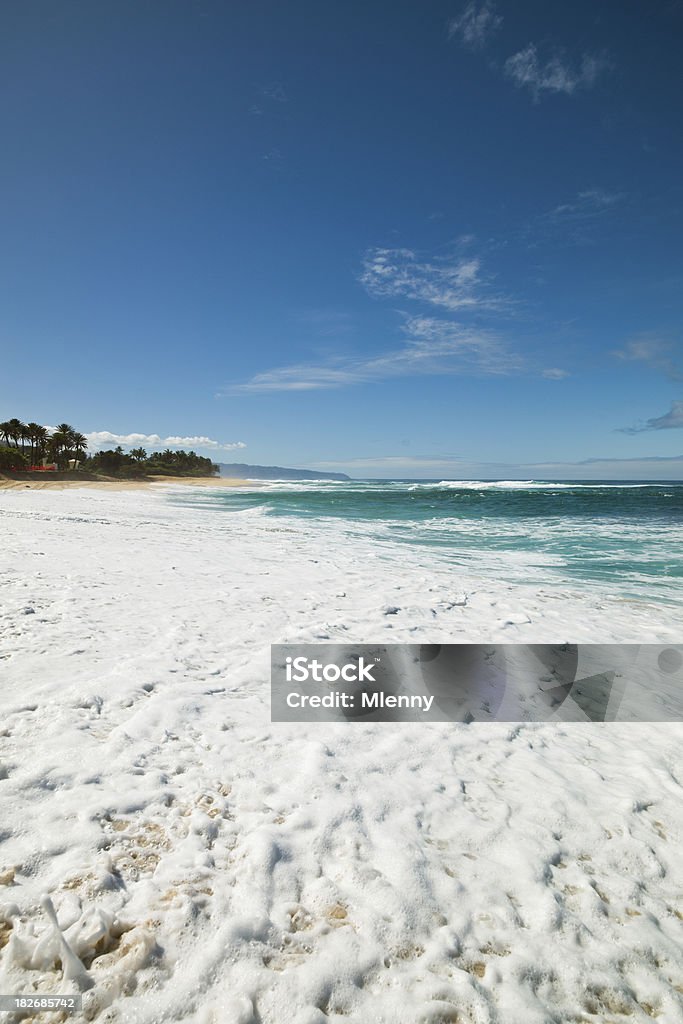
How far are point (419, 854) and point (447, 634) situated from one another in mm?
3806

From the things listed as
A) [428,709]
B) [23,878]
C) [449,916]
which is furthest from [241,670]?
[449,916]

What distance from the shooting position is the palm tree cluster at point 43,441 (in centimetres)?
7700

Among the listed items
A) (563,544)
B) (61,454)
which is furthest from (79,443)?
(563,544)

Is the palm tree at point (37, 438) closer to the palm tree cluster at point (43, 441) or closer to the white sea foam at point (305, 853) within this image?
the palm tree cluster at point (43, 441)

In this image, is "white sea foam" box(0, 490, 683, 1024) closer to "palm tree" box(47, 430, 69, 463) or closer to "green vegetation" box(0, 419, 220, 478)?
"green vegetation" box(0, 419, 220, 478)

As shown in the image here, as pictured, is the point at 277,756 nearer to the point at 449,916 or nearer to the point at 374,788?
the point at 374,788

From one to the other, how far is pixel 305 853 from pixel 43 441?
99.8 m

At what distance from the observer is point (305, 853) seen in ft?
8.88

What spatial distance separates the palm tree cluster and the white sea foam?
89.2 meters

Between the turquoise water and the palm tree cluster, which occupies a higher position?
the palm tree cluster

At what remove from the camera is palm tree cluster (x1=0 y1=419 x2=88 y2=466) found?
253ft

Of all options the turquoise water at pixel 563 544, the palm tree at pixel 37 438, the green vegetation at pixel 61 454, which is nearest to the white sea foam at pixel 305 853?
the turquoise water at pixel 563 544

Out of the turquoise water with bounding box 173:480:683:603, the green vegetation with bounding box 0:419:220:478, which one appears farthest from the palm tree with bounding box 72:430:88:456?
the turquoise water with bounding box 173:480:683:603

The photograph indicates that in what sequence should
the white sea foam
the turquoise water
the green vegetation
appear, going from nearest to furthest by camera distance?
the white sea foam
the turquoise water
the green vegetation
